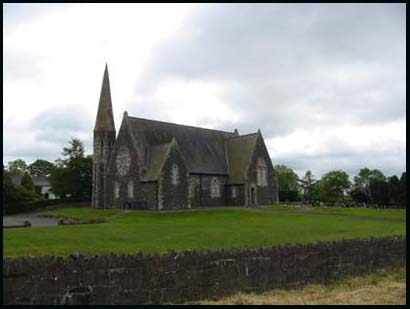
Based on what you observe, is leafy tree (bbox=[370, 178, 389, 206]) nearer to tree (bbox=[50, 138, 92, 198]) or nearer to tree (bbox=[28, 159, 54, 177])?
tree (bbox=[50, 138, 92, 198])

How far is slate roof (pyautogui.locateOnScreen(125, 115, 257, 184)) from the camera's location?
48500 millimetres

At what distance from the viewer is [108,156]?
56094 millimetres

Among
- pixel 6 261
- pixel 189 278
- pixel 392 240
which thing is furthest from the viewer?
pixel 392 240

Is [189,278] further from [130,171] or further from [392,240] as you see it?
[130,171]

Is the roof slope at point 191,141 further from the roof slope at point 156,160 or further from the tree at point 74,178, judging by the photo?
the tree at point 74,178

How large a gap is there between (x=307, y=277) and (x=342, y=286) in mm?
1150

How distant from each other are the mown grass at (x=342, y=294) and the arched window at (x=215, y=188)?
35.7 meters

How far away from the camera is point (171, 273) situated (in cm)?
1222

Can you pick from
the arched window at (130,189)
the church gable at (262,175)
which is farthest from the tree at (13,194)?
the church gable at (262,175)

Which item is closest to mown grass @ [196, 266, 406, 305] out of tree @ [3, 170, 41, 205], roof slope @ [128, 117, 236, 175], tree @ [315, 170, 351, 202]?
roof slope @ [128, 117, 236, 175]

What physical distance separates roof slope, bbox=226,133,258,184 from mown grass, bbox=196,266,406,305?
36335mm

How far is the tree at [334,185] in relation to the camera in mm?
100812

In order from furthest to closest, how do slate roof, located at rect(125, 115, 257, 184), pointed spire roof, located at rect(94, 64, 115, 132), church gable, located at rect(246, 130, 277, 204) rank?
pointed spire roof, located at rect(94, 64, 115, 132) < church gable, located at rect(246, 130, 277, 204) < slate roof, located at rect(125, 115, 257, 184)

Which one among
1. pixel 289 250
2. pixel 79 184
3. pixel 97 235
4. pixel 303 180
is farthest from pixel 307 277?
pixel 303 180
